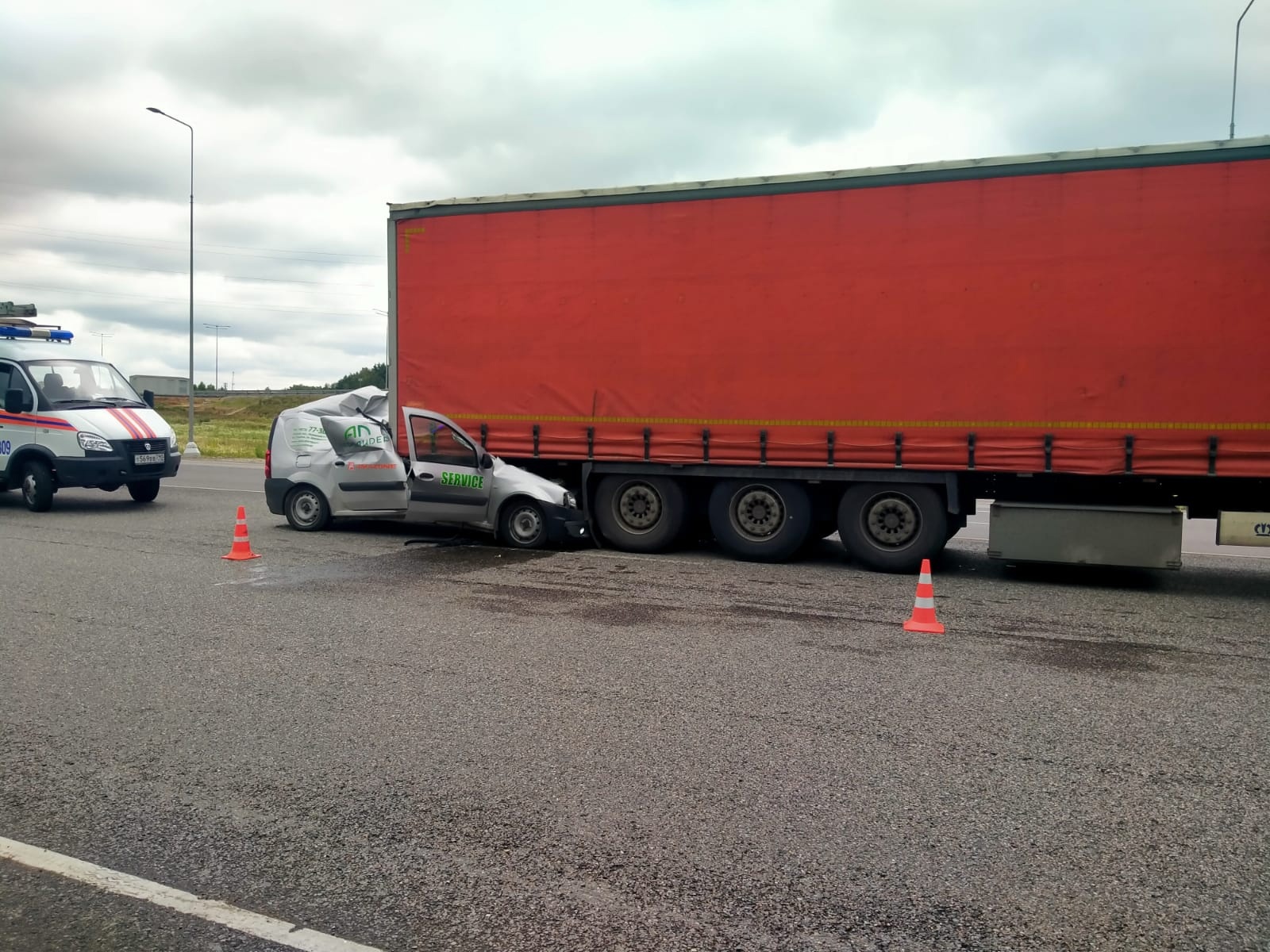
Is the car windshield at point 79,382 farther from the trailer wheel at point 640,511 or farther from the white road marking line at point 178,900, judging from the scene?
the white road marking line at point 178,900

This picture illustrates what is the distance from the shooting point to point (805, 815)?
4.07m

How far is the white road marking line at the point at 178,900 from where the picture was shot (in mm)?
3088

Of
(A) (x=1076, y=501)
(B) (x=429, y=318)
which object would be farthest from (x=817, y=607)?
(B) (x=429, y=318)

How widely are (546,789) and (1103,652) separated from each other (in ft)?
14.7

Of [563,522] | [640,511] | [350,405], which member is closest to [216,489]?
[350,405]

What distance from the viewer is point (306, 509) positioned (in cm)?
1312

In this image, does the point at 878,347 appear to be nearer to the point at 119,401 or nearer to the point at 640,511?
the point at 640,511

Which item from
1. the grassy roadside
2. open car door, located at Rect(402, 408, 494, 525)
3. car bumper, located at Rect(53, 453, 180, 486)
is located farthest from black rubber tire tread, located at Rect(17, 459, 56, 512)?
open car door, located at Rect(402, 408, 494, 525)

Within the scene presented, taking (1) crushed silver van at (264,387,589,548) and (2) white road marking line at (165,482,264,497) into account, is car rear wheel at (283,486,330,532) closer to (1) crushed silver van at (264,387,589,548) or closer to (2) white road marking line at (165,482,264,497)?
(1) crushed silver van at (264,387,589,548)

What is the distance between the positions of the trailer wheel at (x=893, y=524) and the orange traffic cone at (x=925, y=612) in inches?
106

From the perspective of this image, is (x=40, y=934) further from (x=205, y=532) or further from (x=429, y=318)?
(x=205, y=532)

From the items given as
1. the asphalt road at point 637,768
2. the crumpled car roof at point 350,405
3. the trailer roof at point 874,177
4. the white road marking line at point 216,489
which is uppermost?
the trailer roof at point 874,177

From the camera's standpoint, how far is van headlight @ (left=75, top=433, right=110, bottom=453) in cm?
1523

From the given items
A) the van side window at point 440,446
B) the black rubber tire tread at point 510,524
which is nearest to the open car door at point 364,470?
the van side window at point 440,446
